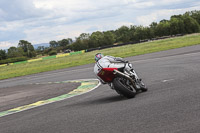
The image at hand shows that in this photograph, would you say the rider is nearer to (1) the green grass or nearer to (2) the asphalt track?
(2) the asphalt track

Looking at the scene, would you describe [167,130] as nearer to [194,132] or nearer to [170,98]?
[194,132]

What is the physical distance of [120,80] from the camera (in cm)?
846

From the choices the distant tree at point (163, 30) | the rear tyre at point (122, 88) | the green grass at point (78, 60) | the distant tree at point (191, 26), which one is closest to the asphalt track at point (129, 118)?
the rear tyre at point (122, 88)


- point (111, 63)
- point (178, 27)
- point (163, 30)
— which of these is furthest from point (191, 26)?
point (111, 63)

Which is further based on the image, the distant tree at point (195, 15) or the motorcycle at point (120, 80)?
the distant tree at point (195, 15)

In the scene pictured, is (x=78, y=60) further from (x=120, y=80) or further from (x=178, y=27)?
(x=178, y=27)

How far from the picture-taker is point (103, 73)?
8.66 metres

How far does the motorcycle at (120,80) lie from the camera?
27.1 feet

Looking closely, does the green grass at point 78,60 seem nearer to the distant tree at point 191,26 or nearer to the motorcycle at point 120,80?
the motorcycle at point 120,80

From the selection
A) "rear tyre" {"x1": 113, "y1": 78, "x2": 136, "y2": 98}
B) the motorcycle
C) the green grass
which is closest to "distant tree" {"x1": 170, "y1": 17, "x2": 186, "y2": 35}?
the green grass

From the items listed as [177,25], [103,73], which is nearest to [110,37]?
[177,25]

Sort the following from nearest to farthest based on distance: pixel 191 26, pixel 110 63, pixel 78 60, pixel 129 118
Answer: pixel 129 118 → pixel 110 63 → pixel 78 60 → pixel 191 26

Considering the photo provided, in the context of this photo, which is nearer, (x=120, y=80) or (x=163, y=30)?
(x=120, y=80)

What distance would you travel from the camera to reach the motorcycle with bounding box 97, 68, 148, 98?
8.26 m
